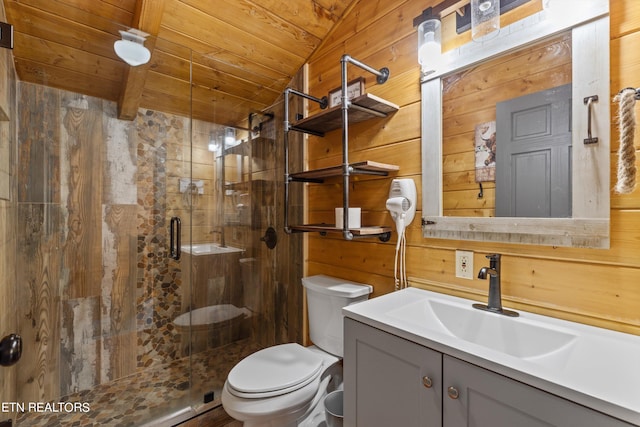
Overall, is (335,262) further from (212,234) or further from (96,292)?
(96,292)

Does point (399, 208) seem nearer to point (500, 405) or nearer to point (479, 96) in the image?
point (479, 96)

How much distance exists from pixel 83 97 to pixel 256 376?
1.96 m

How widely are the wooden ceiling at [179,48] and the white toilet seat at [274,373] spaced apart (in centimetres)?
154

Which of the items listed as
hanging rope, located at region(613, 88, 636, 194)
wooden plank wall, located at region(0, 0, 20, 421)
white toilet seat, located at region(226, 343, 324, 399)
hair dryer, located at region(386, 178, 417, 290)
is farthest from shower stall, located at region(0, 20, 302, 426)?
hanging rope, located at region(613, 88, 636, 194)

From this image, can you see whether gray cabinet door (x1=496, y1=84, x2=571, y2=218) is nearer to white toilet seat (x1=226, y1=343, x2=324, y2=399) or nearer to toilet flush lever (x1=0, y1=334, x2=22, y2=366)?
white toilet seat (x1=226, y1=343, x2=324, y2=399)

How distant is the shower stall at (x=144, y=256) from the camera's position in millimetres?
1667

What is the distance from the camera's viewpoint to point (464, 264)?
3.82 ft

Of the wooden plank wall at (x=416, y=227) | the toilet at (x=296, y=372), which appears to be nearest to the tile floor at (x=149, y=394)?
the toilet at (x=296, y=372)

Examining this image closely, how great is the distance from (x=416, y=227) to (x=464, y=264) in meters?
0.26

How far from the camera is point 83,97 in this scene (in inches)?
70.7

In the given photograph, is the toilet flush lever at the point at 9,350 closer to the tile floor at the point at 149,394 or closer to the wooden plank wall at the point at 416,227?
the tile floor at the point at 149,394

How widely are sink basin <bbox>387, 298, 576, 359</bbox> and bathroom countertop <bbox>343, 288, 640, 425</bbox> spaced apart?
0.02 m

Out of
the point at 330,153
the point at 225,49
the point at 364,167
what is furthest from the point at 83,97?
the point at 364,167

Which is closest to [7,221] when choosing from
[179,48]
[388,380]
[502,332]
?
[179,48]
